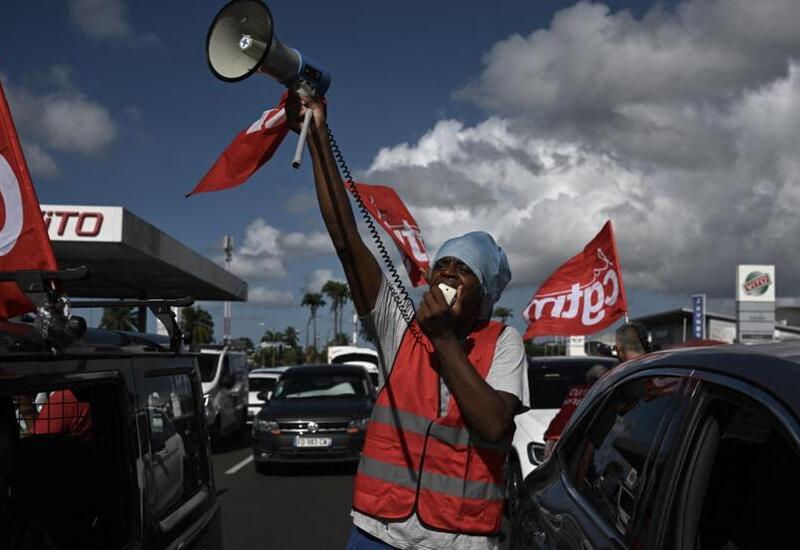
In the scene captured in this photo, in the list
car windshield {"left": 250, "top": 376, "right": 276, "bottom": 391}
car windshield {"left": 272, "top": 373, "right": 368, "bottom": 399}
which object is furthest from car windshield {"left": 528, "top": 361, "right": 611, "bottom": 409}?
car windshield {"left": 250, "top": 376, "right": 276, "bottom": 391}

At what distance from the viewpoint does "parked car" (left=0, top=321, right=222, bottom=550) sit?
274 cm

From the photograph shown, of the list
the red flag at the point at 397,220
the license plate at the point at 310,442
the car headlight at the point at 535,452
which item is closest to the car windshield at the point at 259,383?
the license plate at the point at 310,442

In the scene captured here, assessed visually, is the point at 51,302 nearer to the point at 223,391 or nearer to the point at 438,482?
the point at 438,482

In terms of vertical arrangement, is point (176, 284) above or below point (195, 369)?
above

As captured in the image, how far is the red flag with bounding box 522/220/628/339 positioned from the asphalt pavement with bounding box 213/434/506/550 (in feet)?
10.3

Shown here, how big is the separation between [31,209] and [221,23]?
29.7 inches

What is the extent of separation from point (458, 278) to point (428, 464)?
20.4 inches

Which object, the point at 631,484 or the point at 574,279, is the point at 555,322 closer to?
the point at 574,279

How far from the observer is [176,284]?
29438 mm

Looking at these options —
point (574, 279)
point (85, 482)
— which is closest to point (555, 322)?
point (574, 279)

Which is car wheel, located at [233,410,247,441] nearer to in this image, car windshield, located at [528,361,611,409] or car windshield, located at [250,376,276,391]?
car windshield, located at [250,376,276,391]

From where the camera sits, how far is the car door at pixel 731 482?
2244 millimetres

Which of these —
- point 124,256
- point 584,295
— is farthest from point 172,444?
point 124,256

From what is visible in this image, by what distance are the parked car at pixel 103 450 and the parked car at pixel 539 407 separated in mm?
4777
